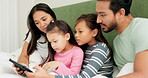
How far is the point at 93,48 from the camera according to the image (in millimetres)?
1283

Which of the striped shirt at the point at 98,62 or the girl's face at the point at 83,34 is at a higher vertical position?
the girl's face at the point at 83,34

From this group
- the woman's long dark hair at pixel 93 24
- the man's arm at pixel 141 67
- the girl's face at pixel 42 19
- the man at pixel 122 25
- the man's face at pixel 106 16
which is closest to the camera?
the man's arm at pixel 141 67

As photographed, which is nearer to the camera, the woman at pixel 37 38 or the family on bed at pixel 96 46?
the family on bed at pixel 96 46

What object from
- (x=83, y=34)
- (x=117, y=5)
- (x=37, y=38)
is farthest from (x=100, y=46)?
(x=37, y=38)

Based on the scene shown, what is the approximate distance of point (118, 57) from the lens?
4.10ft

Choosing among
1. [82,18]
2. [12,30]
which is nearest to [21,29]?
[12,30]

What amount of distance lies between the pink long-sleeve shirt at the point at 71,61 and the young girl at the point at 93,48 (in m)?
0.05

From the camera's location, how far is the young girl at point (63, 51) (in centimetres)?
125

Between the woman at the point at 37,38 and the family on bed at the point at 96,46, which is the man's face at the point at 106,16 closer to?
the family on bed at the point at 96,46

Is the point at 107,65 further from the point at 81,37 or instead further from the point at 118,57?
the point at 81,37

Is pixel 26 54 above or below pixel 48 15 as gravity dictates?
below

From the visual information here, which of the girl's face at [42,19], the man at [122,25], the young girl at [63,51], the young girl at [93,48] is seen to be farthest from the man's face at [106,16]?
the girl's face at [42,19]

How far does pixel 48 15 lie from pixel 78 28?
43 centimetres

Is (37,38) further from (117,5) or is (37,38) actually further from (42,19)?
(117,5)
